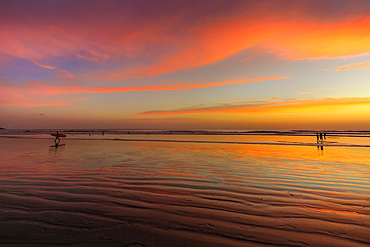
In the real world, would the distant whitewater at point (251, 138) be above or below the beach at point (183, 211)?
above

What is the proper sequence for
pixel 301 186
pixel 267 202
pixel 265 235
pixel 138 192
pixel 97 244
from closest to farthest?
1. pixel 97 244
2. pixel 265 235
3. pixel 267 202
4. pixel 138 192
5. pixel 301 186

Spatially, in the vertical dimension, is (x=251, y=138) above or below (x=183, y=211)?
above

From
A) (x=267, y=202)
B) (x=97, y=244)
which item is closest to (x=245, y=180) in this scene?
(x=267, y=202)

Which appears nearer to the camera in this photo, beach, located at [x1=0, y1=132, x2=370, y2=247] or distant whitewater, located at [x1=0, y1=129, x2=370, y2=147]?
beach, located at [x1=0, y1=132, x2=370, y2=247]

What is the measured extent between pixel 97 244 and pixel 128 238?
47cm

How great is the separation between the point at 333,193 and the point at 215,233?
4724 millimetres

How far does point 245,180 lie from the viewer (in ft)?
24.7

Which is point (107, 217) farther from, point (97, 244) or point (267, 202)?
point (267, 202)

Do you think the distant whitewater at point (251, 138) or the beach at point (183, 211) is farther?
the distant whitewater at point (251, 138)

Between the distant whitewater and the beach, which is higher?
the distant whitewater

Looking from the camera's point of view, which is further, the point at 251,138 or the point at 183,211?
the point at 251,138

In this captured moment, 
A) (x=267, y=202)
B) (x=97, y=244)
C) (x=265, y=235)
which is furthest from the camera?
(x=267, y=202)

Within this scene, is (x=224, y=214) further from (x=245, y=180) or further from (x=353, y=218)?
(x=245, y=180)

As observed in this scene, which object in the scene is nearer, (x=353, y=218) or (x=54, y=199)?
(x=353, y=218)
